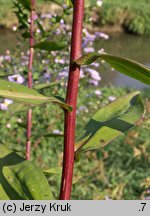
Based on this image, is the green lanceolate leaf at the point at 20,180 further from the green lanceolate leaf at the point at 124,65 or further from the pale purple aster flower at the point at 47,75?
the pale purple aster flower at the point at 47,75

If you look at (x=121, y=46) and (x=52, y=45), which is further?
(x=121, y=46)

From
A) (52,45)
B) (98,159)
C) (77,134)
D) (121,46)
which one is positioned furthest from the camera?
(121,46)

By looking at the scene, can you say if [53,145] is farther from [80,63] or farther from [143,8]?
[143,8]

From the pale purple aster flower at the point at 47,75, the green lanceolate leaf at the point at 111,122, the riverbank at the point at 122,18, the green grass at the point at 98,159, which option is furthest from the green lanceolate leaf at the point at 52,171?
the riverbank at the point at 122,18

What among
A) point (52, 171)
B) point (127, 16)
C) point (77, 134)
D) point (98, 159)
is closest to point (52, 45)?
point (52, 171)

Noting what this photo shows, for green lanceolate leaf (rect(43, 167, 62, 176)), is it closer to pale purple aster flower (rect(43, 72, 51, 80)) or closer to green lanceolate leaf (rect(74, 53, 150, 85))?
green lanceolate leaf (rect(74, 53, 150, 85))

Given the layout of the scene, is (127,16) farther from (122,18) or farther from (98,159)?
(98,159)
